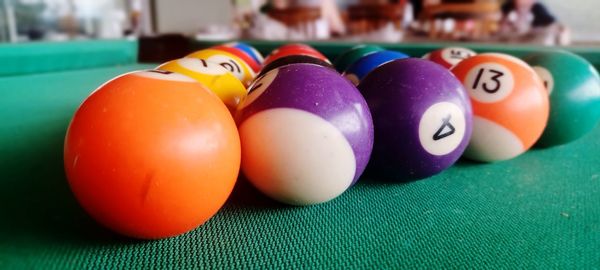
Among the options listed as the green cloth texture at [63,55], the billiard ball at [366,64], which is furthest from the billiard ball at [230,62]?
the green cloth texture at [63,55]

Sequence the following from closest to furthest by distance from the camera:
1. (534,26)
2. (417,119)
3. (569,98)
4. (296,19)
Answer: (417,119) < (569,98) < (534,26) < (296,19)

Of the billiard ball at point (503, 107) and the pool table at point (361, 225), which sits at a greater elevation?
the billiard ball at point (503, 107)

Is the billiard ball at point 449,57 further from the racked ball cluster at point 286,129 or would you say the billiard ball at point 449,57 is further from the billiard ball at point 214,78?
the billiard ball at point 214,78

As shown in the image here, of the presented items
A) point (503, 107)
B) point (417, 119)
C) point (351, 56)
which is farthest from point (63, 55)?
point (503, 107)

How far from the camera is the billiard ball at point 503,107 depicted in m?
1.51

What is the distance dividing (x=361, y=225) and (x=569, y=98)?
113 centimetres

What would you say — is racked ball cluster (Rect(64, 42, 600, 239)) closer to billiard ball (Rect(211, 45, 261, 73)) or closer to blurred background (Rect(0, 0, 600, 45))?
billiard ball (Rect(211, 45, 261, 73))

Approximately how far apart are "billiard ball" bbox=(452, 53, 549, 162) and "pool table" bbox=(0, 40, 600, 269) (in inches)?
3.0

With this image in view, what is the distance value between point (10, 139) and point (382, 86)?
1.36 meters

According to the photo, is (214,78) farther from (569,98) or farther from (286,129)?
(569,98)

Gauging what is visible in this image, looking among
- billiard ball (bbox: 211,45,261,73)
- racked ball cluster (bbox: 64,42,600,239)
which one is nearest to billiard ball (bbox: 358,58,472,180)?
racked ball cluster (bbox: 64,42,600,239)

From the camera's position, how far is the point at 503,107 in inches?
59.3

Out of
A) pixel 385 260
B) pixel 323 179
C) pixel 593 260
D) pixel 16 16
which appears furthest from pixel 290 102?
pixel 16 16

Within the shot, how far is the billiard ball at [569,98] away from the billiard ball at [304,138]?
3.12 feet
